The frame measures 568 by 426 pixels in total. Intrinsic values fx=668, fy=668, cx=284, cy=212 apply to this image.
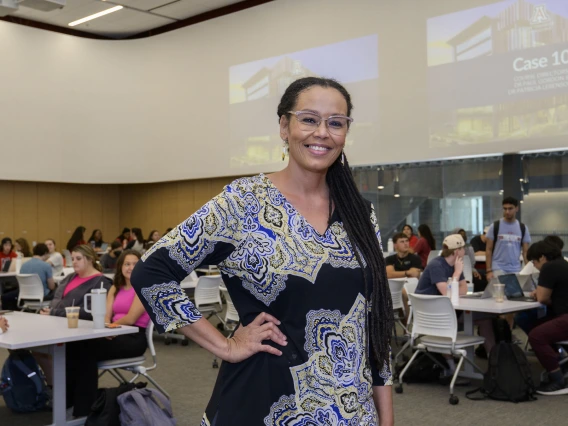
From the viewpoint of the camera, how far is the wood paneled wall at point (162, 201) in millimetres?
14906

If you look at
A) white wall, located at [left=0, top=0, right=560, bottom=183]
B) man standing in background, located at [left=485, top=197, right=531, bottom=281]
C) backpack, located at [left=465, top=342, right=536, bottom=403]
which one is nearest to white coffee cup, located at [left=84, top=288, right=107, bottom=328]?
backpack, located at [left=465, top=342, right=536, bottom=403]

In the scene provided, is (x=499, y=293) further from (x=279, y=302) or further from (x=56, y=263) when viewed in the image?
(x=56, y=263)

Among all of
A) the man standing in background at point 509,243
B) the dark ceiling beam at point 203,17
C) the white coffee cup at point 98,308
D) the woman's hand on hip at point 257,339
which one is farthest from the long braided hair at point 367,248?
the dark ceiling beam at point 203,17

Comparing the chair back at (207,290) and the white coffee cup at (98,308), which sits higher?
the white coffee cup at (98,308)

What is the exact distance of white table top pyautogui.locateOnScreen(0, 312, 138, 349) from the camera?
404cm

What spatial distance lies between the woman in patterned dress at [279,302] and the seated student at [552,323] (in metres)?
4.80

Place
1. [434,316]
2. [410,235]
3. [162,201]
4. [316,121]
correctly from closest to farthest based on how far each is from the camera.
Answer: [316,121]
[434,316]
[410,235]
[162,201]

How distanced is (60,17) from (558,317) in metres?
12.3

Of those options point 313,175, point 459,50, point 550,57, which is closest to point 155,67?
point 459,50

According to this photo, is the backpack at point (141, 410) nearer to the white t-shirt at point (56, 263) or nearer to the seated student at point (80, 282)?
the seated student at point (80, 282)

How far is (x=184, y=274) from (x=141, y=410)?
10.6ft

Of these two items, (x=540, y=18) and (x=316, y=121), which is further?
(x=540, y=18)

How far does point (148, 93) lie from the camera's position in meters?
15.2

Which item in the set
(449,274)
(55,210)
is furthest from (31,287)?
(55,210)
